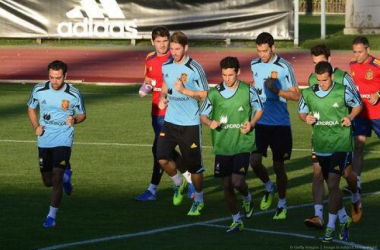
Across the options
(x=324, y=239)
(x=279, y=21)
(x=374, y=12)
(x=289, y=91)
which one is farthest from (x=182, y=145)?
(x=374, y=12)

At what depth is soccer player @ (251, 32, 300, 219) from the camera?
1486 centimetres

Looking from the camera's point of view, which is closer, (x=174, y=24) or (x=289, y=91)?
(x=289, y=91)

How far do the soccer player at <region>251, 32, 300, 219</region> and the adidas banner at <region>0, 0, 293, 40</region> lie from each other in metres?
23.5

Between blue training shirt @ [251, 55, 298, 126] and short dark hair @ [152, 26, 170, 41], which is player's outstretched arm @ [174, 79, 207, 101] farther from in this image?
short dark hair @ [152, 26, 170, 41]

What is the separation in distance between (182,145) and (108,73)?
63.1 feet

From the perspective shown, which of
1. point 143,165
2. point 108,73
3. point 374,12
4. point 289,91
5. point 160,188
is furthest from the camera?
point 374,12

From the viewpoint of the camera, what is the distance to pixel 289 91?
14.7 m

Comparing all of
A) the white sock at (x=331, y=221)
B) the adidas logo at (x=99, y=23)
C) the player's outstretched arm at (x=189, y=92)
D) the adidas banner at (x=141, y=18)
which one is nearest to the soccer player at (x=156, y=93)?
the player's outstretched arm at (x=189, y=92)

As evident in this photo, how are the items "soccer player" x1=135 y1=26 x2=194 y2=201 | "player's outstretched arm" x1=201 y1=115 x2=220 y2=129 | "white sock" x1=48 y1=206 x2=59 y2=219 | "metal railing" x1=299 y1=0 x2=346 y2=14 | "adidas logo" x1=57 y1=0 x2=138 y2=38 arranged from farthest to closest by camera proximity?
"metal railing" x1=299 y1=0 x2=346 y2=14, "adidas logo" x1=57 y1=0 x2=138 y2=38, "soccer player" x1=135 y1=26 x2=194 y2=201, "white sock" x1=48 y1=206 x2=59 y2=219, "player's outstretched arm" x1=201 y1=115 x2=220 y2=129

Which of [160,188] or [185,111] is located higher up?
[185,111]

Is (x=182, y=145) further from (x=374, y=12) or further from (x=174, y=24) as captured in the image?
(x=374, y=12)

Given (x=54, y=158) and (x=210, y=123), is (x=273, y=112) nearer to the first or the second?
(x=210, y=123)

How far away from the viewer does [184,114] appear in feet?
49.4

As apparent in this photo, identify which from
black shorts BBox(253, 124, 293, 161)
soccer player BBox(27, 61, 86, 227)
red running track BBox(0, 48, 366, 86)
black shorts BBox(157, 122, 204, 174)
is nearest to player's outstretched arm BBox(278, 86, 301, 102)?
black shorts BBox(253, 124, 293, 161)
